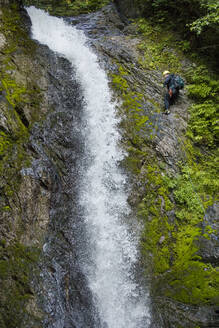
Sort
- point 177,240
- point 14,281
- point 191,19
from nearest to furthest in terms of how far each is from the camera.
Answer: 1. point 14,281
2. point 177,240
3. point 191,19

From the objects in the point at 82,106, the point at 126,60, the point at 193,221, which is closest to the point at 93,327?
the point at 193,221

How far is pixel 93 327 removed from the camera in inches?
185

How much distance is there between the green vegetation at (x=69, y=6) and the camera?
1196cm

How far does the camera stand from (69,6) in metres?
12.4

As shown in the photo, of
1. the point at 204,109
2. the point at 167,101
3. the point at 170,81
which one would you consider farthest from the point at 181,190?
the point at 170,81

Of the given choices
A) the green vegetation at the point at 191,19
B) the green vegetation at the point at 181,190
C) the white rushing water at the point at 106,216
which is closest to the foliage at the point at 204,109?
the green vegetation at the point at 181,190

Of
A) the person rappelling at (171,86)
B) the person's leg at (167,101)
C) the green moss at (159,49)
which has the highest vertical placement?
the green moss at (159,49)

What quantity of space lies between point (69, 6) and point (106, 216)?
11671 mm

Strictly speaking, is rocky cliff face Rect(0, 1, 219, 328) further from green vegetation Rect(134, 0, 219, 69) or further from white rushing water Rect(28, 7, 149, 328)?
green vegetation Rect(134, 0, 219, 69)

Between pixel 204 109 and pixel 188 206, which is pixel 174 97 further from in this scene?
pixel 188 206

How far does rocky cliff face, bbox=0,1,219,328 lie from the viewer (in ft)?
14.8

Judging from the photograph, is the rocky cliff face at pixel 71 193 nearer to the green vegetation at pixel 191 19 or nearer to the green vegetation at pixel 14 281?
the green vegetation at pixel 14 281

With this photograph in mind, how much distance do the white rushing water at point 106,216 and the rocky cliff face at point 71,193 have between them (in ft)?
0.89

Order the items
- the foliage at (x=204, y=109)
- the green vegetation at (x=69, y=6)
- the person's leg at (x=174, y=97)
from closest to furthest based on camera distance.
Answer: the foliage at (x=204, y=109) < the person's leg at (x=174, y=97) < the green vegetation at (x=69, y=6)
